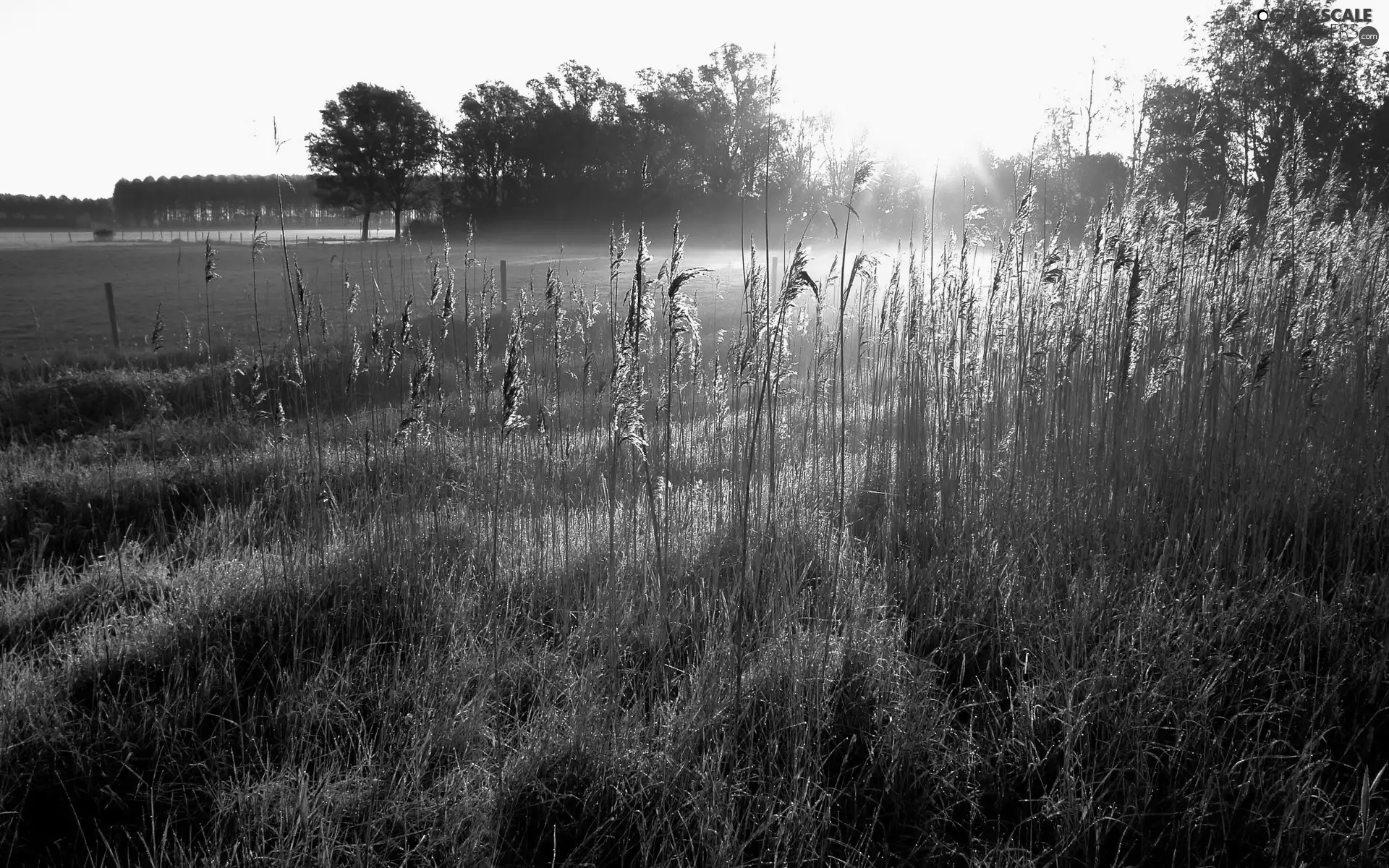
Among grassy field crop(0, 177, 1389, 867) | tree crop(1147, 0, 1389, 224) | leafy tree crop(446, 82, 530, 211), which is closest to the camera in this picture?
grassy field crop(0, 177, 1389, 867)

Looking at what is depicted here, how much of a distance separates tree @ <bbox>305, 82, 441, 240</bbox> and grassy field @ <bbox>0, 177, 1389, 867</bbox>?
150 ft

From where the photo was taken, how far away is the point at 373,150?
44.5 meters

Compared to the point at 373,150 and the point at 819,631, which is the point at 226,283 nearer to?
the point at 373,150

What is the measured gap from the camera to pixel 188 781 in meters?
1.99

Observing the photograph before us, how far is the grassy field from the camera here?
181cm

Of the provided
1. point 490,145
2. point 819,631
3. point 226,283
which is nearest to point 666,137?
point 490,145

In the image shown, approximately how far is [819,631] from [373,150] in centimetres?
4994

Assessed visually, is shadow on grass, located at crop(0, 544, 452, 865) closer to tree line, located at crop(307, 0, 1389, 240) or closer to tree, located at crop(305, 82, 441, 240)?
tree line, located at crop(307, 0, 1389, 240)

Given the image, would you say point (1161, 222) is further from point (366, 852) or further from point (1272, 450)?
point (366, 852)

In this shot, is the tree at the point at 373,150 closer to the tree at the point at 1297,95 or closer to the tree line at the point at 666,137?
the tree line at the point at 666,137

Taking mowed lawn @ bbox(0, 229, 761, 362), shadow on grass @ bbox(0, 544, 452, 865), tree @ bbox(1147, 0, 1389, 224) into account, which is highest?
tree @ bbox(1147, 0, 1389, 224)

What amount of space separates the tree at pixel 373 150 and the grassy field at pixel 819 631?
45591mm

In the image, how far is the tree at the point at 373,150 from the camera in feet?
145

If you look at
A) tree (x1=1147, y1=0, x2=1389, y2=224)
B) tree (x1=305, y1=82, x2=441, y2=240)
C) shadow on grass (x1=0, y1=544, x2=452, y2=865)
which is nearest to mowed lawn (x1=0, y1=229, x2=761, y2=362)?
shadow on grass (x1=0, y1=544, x2=452, y2=865)
